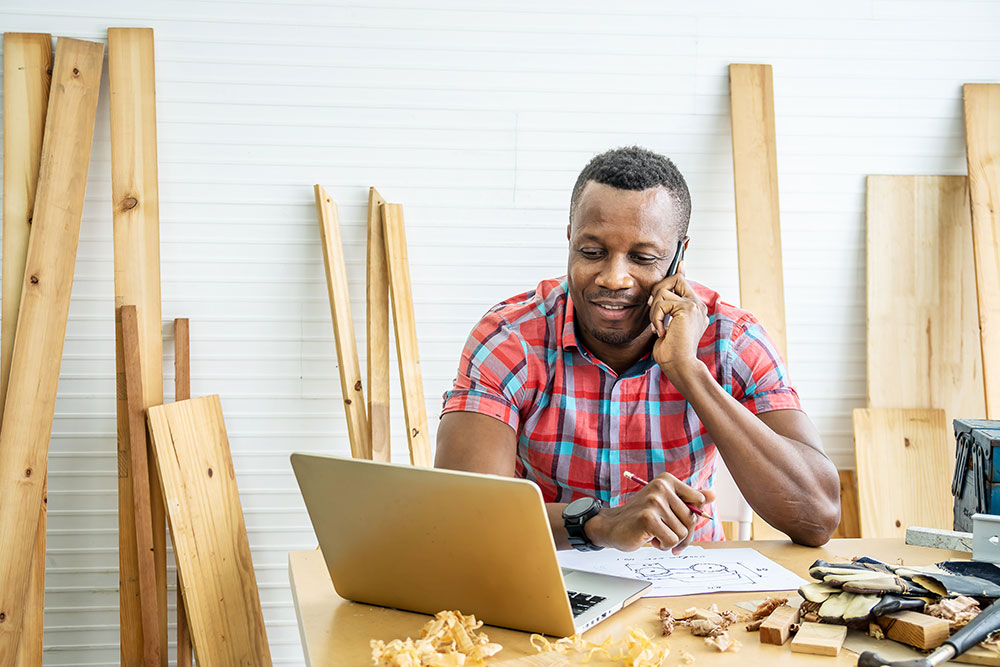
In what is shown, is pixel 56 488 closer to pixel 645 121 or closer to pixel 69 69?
pixel 69 69

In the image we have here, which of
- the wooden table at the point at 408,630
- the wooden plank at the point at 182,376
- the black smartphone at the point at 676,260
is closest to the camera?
the wooden table at the point at 408,630

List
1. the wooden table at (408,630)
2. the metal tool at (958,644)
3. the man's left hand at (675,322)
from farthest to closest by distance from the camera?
the man's left hand at (675,322) → the wooden table at (408,630) → the metal tool at (958,644)

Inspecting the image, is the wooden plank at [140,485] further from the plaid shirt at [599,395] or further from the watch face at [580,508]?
the watch face at [580,508]

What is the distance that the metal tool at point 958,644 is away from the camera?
104 centimetres

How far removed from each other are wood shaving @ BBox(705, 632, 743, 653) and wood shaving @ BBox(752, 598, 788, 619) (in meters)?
0.10

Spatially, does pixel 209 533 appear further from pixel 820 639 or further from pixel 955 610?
pixel 955 610

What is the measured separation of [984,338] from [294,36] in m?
2.52

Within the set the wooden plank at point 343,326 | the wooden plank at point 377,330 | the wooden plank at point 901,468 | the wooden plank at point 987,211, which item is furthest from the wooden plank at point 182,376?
the wooden plank at point 987,211

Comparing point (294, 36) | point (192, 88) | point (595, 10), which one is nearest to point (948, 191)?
point (595, 10)

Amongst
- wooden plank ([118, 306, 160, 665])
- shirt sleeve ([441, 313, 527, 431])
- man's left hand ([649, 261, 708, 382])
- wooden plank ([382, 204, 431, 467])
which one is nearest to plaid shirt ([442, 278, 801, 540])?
shirt sleeve ([441, 313, 527, 431])

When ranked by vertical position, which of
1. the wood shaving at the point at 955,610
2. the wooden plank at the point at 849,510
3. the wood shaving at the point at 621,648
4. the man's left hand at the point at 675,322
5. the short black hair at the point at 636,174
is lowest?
the wooden plank at the point at 849,510

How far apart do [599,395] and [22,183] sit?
199cm

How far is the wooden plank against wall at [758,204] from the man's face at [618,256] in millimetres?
1106

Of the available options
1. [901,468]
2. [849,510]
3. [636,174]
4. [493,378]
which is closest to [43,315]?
[493,378]
